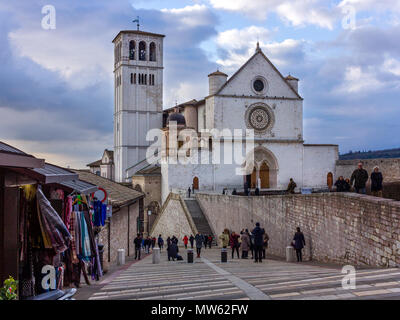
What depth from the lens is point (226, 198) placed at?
3103cm

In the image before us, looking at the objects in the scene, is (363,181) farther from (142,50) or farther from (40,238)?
(142,50)

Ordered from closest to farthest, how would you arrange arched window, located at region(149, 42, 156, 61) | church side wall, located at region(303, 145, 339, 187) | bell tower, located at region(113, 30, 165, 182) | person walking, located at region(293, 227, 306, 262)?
1. person walking, located at region(293, 227, 306, 262)
2. church side wall, located at region(303, 145, 339, 187)
3. bell tower, located at region(113, 30, 165, 182)
4. arched window, located at region(149, 42, 156, 61)

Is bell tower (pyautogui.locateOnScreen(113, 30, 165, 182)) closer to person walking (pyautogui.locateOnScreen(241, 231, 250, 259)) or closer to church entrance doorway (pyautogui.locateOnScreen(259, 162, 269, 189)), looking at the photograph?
church entrance doorway (pyautogui.locateOnScreen(259, 162, 269, 189))

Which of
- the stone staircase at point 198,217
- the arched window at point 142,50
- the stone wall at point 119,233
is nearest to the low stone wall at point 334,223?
the stone staircase at point 198,217

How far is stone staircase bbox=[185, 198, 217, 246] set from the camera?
1315 inches

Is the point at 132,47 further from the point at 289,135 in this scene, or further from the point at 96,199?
the point at 96,199

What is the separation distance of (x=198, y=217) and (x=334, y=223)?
20.3 m

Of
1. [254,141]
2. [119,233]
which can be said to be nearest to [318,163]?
[254,141]

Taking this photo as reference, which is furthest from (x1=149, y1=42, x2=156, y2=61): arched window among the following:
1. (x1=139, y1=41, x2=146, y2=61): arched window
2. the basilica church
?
the basilica church

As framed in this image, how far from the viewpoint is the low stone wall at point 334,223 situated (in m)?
12.1

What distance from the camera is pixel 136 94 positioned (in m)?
61.4

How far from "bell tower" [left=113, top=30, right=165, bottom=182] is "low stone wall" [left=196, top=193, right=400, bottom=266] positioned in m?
35.1

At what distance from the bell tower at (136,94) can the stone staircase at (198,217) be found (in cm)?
2356
